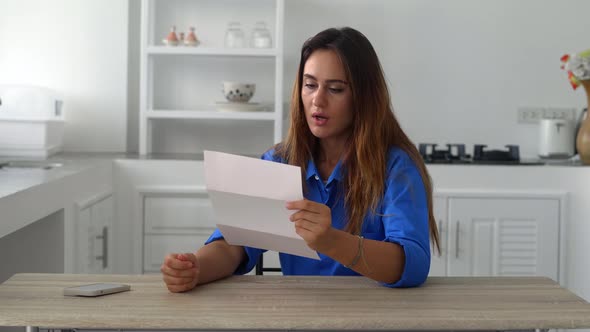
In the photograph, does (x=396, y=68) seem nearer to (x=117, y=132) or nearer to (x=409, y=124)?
(x=409, y=124)

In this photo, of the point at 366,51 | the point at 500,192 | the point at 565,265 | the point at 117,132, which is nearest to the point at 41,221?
the point at 117,132

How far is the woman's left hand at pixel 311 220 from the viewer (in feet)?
4.51

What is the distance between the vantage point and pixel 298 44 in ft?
12.5

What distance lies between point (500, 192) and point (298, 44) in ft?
3.82

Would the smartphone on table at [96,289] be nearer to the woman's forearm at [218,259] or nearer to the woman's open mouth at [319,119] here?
the woman's forearm at [218,259]

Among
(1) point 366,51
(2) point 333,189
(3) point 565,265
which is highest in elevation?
(1) point 366,51

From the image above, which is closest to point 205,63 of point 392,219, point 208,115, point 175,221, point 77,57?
point 208,115

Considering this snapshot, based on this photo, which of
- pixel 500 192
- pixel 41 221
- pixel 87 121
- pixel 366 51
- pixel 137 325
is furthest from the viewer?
pixel 87 121

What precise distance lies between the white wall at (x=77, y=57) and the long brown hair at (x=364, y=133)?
6.86 ft

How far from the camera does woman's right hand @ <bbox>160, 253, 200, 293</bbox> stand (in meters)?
1.46

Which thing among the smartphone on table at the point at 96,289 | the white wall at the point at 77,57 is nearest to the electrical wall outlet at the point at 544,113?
the white wall at the point at 77,57

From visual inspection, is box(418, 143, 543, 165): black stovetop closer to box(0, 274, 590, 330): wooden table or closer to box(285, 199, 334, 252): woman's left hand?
box(0, 274, 590, 330): wooden table

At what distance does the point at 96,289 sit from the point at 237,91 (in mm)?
2216

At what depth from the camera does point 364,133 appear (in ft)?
5.74
